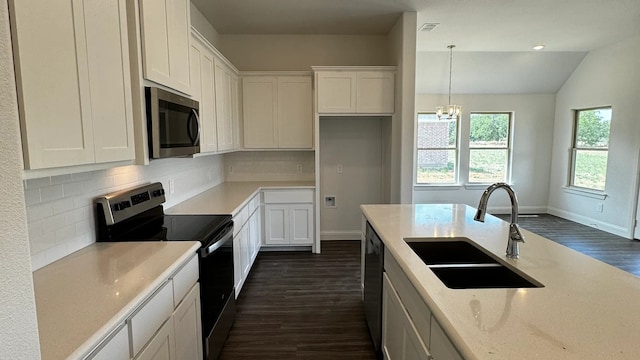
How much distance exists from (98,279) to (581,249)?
571 centimetres

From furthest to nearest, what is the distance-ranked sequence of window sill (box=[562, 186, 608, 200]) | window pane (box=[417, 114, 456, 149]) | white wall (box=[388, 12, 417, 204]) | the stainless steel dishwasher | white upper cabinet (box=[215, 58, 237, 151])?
window pane (box=[417, 114, 456, 149])
window sill (box=[562, 186, 608, 200])
white wall (box=[388, 12, 417, 204])
white upper cabinet (box=[215, 58, 237, 151])
the stainless steel dishwasher

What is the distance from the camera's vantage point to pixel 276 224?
439cm

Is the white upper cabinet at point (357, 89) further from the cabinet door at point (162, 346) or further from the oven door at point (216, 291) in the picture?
the cabinet door at point (162, 346)

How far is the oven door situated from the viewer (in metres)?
2.01

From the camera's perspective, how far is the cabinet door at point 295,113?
442cm

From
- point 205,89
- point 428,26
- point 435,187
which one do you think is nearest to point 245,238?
point 205,89

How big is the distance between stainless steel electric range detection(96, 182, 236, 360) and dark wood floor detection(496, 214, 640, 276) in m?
4.50

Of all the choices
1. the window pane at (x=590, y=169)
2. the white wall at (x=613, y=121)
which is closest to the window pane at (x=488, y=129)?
the white wall at (x=613, y=121)

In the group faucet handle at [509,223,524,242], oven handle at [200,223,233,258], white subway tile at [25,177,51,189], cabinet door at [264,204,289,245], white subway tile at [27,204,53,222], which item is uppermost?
white subway tile at [25,177,51,189]

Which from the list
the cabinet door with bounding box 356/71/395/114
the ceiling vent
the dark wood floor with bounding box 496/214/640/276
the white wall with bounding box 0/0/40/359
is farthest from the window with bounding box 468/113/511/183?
Answer: the white wall with bounding box 0/0/40/359

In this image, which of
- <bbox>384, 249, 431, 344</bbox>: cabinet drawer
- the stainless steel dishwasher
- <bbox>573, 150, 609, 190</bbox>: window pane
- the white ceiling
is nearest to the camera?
<bbox>384, 249, 431, 344</bbox>: cabinet drawer

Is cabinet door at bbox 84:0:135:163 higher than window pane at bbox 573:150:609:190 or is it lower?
higher

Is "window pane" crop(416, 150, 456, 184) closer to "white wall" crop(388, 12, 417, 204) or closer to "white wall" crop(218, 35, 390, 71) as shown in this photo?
"white wall" crop(218, 35, 390, 71)

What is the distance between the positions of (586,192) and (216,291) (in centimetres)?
659
